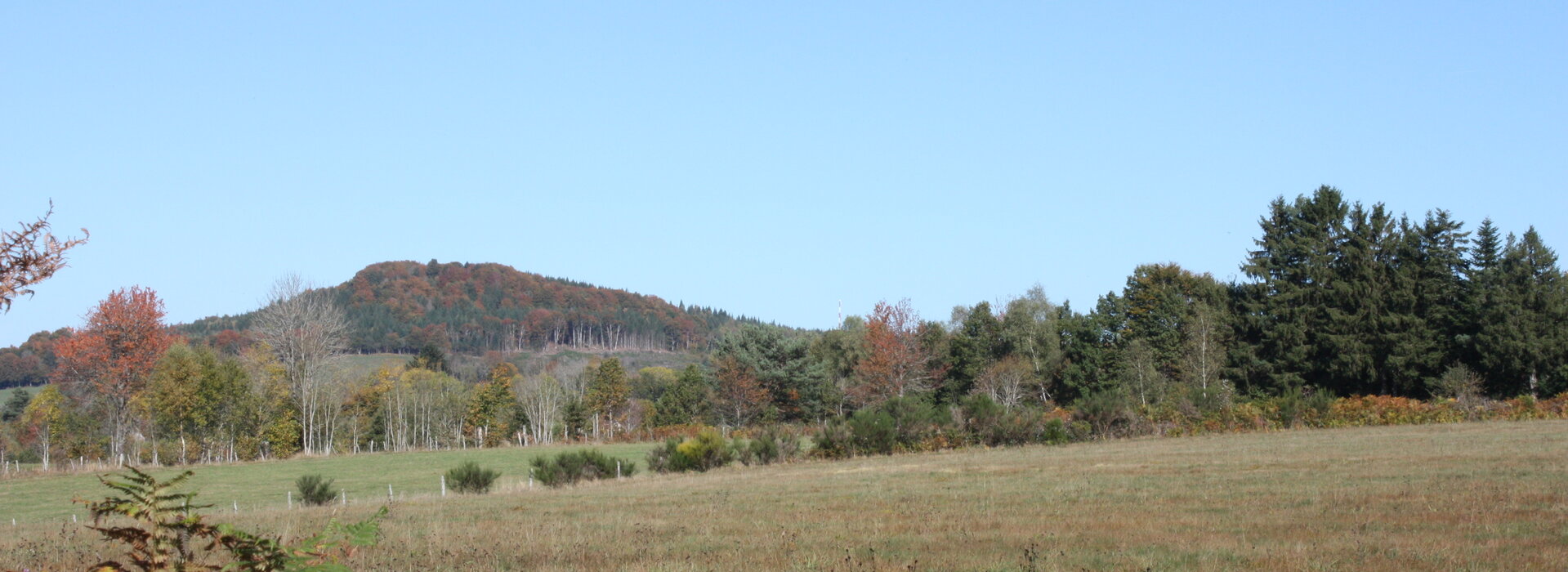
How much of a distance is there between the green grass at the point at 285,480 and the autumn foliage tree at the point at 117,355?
6.69 metres

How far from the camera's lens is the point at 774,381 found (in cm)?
7350

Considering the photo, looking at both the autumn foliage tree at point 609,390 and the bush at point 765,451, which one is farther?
the autumn foliage tree at point 609,390

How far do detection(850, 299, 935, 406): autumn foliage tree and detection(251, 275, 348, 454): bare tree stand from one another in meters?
34.6

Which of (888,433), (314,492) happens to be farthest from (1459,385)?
(314,492)

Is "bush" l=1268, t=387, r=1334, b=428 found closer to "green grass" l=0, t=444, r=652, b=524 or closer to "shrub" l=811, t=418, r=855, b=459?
"shrub" l=811, t=418, r=855, b=459

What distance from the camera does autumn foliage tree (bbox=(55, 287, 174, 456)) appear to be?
5678cm

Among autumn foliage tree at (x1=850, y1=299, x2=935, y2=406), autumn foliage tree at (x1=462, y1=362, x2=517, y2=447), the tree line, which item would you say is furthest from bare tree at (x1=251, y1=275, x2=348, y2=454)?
autumn foliage tree at (x1=850, y1=299, x2=935, y2=406)

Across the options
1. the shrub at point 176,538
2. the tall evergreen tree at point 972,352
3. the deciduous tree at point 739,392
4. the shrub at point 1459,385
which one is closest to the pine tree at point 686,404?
the deciduous tree at point 739,392

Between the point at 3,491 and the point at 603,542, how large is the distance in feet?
134

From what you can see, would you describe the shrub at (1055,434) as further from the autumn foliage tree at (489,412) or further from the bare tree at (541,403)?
the autumn foliage tree at (489,412)

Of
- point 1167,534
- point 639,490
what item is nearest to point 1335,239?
point 639,490

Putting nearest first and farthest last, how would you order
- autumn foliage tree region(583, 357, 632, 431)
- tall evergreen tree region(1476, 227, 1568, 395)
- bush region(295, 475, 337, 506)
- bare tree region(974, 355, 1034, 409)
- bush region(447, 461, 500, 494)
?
bush region(295, 475, 337, 506) → bush region(447, 461, 500, 494) → tall evergreen tree region(1476, 227, 1568, 395) → bare tree region(974, 355, 1034, 409) → autumn foliage tree region(583, 357, 632, 431)

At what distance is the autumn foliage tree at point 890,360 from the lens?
218 feet

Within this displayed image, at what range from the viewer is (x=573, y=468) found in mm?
30578
